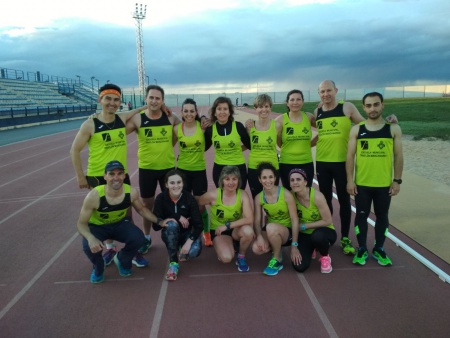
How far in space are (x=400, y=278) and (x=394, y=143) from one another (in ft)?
4.47

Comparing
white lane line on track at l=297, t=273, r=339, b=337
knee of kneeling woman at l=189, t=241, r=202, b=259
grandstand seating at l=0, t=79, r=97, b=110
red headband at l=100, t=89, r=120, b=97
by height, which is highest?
grandstand seating at l=0, t=79, r=97, b=110

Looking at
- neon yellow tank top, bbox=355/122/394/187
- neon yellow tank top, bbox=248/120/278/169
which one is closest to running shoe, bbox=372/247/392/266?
neon yellow tank top, bbox=355/122/394/187

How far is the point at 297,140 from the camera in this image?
4246 millimetres

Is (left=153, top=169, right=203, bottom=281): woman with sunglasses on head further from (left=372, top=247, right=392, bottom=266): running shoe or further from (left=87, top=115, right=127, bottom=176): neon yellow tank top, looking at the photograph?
(left=372, top=247, right=392, bottom=266): running shoe

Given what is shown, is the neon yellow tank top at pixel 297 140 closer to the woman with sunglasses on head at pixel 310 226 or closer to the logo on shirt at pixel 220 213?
the woman with sunglasses on head at pixel 310 226

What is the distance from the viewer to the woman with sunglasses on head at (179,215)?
12.5ft

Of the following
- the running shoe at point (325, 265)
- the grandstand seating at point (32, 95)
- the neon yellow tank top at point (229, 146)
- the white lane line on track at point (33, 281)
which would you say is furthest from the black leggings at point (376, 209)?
the grandstand seating at point (32, 95)

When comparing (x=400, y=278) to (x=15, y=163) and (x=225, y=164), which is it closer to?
(x=225, y=164)

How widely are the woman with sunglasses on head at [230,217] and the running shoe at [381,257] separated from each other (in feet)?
4.51

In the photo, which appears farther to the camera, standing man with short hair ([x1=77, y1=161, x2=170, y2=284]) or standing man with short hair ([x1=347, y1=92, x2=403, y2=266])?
standing man with short hair ([x1=347, y1=92, x2=403, y2=266])

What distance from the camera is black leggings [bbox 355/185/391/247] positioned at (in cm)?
376

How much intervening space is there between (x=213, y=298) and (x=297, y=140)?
2068 millimetres

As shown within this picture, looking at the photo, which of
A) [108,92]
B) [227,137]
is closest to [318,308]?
[227,137]

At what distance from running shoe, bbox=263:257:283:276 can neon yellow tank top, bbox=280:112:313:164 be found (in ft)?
4.07
